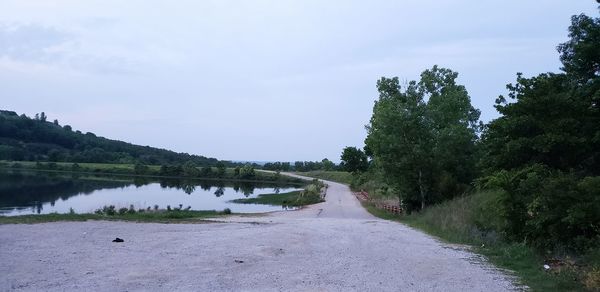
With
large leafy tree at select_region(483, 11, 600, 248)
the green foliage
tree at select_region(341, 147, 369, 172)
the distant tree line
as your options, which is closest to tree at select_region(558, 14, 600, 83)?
large leafy tree at select_region(483, 11, 600, 248)

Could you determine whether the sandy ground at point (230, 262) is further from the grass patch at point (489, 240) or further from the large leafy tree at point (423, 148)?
the large leafy tree at point (423, 148)

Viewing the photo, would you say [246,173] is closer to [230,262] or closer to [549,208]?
[549,208]

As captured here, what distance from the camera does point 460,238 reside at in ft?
59.5

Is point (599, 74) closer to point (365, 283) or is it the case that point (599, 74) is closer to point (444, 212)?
point (444, 212)

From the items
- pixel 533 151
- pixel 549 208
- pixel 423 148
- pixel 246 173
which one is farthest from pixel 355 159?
pixel 549 208

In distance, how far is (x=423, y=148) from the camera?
31.9m

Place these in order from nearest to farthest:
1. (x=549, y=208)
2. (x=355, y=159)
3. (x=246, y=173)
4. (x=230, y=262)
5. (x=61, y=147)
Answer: (x=230, y=262) < (x=549, y=208) < (x=355, y=159) < (x=246, y=173) < (x=61, y=147)

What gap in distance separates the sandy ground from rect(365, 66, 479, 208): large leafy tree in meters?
14.0

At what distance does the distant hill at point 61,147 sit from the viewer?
454 feet

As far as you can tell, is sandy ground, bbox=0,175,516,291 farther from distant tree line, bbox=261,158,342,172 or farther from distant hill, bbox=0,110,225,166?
distant hill, bbox=0,110,225,166

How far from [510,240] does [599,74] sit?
7935 mm

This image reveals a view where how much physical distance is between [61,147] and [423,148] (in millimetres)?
148670

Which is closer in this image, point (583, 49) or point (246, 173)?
point (583, 49)

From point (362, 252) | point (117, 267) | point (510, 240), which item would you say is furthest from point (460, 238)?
point (117, 267)
